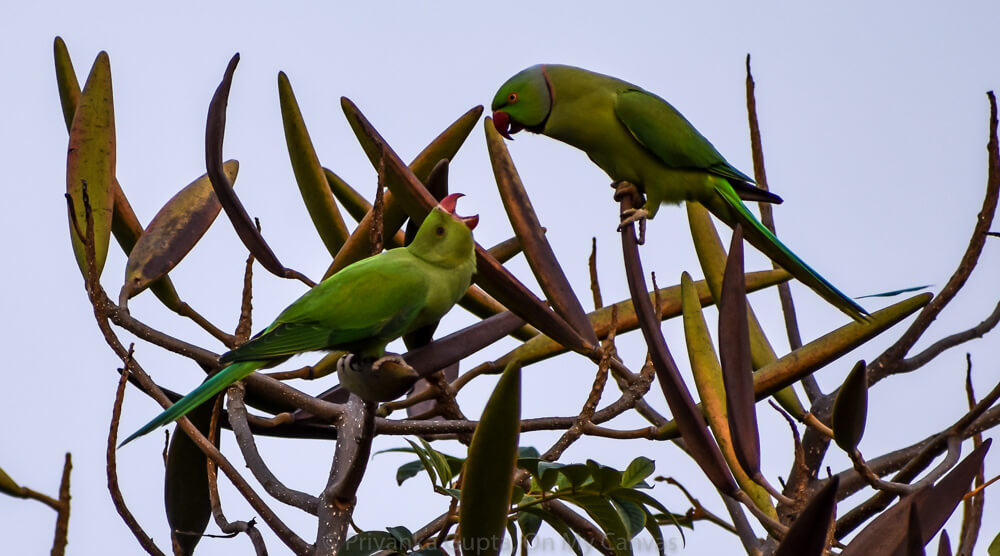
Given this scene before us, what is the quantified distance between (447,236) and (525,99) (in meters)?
1.13

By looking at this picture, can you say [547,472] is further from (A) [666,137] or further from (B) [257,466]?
A: (A) [666,137]

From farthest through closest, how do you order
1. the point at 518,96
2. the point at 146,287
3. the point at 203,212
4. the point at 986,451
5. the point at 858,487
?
the point at 518,96
the point at 858,487
the point at 203,212
the point at 146,287
the point at 986,451

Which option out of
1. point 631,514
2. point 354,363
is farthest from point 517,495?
point 354,363

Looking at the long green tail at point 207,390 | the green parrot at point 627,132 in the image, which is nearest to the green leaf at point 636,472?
the long green tail at point 207,390

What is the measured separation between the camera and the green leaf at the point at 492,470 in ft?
3.21

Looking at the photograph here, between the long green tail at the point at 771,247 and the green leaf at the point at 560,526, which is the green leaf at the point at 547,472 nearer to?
the green leaf at the point at 560,526

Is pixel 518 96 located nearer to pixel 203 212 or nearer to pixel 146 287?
pixel 203 212

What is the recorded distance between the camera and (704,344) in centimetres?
146

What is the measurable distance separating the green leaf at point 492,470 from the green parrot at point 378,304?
326 mm

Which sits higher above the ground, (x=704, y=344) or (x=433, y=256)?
(x=433, y=256)

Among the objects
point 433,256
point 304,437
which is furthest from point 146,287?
point 433,256

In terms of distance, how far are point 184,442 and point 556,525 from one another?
2.34 feet

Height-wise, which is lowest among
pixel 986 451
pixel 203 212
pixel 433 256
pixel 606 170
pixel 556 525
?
pixel 986 451

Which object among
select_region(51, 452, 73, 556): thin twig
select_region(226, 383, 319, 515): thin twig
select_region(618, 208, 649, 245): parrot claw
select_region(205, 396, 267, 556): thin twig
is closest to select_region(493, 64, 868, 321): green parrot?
select_region(618, 208, 649, 245): parrot claw
